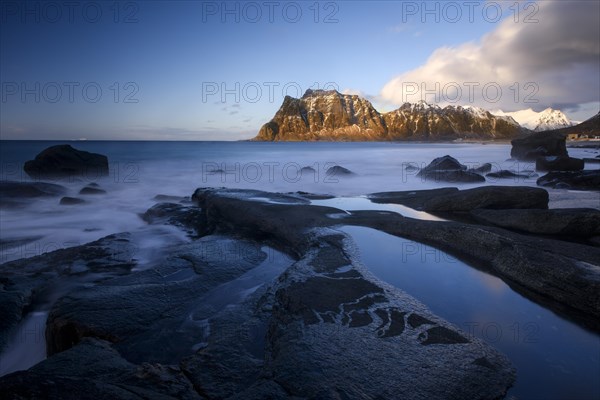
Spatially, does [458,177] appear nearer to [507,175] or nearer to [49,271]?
[507,175]

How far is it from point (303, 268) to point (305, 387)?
212 centimetres

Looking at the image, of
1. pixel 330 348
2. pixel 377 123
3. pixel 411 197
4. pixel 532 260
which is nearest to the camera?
pixel 330 348

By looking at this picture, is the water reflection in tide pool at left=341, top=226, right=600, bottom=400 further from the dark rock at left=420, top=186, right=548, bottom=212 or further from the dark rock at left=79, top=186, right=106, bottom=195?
the dark rock at left=79, top=186, right=106, bottom=195

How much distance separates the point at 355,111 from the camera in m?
196

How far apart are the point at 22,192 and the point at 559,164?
26.3 m

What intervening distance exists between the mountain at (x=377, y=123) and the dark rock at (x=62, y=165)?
517 ft

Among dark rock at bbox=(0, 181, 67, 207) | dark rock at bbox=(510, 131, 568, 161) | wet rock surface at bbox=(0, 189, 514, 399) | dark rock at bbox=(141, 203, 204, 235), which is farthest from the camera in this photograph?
dark rock at bbox=(510, 131, 568, 161)

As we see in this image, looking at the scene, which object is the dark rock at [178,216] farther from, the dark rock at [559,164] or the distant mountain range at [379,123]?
the distant mountain range at [379,123]


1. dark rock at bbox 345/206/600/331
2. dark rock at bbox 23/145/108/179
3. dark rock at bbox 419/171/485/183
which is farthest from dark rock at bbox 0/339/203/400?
dark rock at bbox 23/145/108/179

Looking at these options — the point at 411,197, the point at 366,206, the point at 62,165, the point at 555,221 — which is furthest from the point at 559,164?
the point at 62,165

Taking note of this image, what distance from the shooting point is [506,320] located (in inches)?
133

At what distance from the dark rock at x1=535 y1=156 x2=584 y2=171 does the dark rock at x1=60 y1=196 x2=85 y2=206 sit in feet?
79.4

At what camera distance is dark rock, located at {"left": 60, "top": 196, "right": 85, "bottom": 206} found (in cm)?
1113

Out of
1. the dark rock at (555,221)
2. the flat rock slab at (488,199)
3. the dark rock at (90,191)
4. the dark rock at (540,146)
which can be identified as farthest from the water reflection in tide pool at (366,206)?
the dark rock at (540,146)
